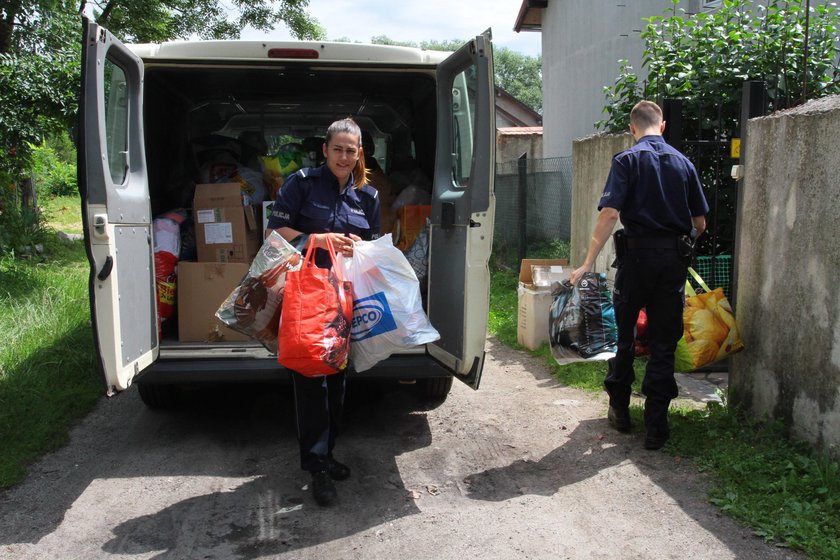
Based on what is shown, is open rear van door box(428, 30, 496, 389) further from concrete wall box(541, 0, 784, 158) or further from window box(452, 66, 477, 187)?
concrete wall box(541, 0, 784, 158)

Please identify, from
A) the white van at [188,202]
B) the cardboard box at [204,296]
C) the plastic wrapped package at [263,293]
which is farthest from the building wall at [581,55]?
the plastic wrapped package at [263,293]

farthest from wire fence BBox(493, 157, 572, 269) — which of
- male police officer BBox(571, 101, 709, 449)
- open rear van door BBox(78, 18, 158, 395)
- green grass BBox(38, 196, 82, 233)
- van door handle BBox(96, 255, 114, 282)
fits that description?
green grass BBox(38, 196, 82, 233)

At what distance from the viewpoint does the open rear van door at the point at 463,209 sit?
157 inches

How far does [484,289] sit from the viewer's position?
4.13 meters

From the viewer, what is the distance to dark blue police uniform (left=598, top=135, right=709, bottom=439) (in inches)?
165

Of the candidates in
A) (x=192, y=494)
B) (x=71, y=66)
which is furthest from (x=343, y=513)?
(x=71, y=66)

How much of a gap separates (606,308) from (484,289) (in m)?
0.90

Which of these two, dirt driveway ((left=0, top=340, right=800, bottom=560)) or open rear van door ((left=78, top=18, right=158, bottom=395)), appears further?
open rear van door ((left=78, top=18, right=158, bottom=395))

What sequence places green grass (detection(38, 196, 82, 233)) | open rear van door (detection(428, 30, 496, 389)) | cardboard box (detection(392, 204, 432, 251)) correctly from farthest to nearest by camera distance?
1. green grass (detection(38, 196, 82, 233))
2. cardboard box (detection(392, 204, 432, 251))
3. open rear van door (detection(428, 30, 496, 389))

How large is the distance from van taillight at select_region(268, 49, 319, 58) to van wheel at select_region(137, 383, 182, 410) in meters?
2.24

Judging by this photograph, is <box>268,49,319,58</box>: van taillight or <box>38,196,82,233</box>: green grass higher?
<box>268,49,319,58</box>: van taillight

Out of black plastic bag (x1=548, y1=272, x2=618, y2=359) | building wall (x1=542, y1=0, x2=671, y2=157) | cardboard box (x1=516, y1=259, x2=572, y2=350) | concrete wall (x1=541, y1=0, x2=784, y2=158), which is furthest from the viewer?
building wall (x1=542, y1=0, x2=671, y2=157)

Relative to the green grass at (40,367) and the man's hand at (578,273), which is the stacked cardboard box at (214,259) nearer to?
the green grass at (40,367)

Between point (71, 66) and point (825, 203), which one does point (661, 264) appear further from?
point (71, 66)
